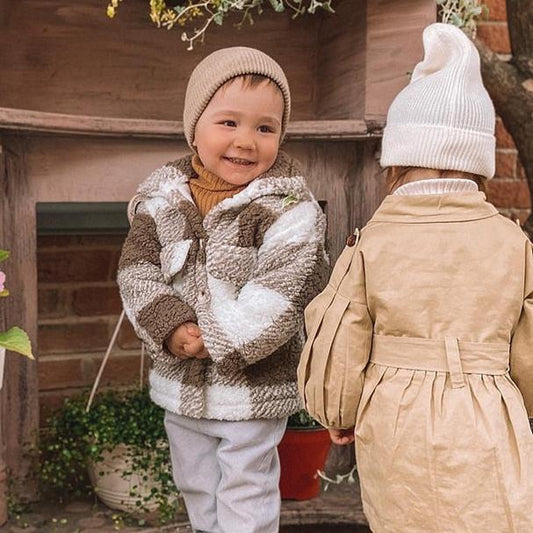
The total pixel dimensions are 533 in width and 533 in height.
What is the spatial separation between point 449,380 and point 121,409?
100 centimetres

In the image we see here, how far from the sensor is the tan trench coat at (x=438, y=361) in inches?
52.7

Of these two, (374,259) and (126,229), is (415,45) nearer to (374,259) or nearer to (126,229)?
(374,259)

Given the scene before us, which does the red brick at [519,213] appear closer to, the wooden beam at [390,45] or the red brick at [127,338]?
the wooden beam at [390,45]

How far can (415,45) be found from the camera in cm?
195

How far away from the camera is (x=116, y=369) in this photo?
2451 millimetres

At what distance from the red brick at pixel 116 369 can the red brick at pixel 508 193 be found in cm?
116

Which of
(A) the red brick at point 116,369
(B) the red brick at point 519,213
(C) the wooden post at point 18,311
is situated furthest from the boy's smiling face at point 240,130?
(B) the red brick at point 519,213

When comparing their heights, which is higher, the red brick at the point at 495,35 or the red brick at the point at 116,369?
the red brick at the point at 495,35

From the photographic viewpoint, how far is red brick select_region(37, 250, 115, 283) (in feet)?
7.73

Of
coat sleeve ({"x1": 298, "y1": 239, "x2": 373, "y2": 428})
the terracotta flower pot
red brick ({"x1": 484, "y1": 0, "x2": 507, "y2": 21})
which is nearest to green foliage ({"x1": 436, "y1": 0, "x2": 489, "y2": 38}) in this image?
red brick ({"x1": 484, "y1": 0, "x2": 507, "y2": 21})

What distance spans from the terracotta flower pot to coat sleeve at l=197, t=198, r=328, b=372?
0.50 metres

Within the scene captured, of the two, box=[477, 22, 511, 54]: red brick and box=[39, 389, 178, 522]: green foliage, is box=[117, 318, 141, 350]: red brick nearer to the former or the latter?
box=[39, 389, 178, 522]: green foliage

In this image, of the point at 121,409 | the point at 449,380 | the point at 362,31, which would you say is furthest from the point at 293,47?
the point at 449,380

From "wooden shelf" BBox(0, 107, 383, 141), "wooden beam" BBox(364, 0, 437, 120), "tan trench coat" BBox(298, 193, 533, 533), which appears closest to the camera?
"tan trench coat" BBox(298, 193, 533, 533)
